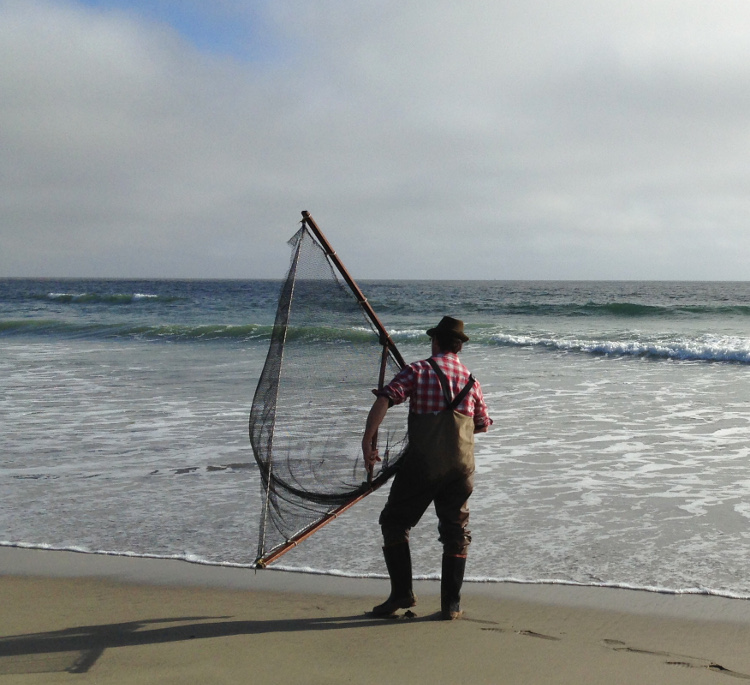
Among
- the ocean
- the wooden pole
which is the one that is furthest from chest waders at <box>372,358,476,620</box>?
the ocean

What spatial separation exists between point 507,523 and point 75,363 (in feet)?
44.5

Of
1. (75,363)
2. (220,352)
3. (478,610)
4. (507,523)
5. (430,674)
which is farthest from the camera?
(220,352)

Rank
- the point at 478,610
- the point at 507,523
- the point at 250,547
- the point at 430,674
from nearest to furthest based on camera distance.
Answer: the point at 430,674, the point at 478,610, the point at 250,547, the point at 507,523

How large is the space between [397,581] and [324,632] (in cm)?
47

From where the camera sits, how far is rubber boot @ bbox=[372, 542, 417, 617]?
13.2ft

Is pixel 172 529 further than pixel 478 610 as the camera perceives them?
Yes

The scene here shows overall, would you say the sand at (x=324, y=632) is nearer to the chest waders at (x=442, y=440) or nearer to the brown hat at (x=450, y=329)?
the chest waders at (x=442, y=440)

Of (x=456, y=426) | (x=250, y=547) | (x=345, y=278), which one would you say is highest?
(x=345, y=278)

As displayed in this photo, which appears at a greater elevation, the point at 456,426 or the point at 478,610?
the point at 456,426

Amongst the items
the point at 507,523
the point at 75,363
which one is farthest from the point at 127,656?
the point at 75,363

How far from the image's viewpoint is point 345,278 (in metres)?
4.35

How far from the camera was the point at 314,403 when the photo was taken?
4.61 m

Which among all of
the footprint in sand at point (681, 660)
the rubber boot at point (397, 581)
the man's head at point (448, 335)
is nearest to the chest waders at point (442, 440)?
the man's head at point (448, 335)

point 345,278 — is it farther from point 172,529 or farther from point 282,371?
point 172,529
